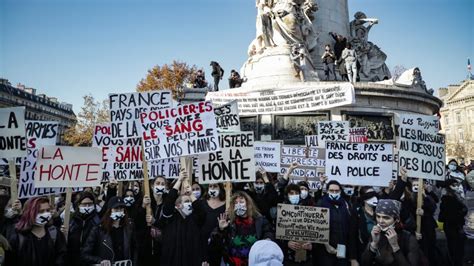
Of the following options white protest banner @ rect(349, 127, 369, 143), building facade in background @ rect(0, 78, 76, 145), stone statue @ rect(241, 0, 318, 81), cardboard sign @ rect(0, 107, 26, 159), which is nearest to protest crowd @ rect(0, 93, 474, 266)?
cardboard sign @ rect(0, 107, 26, 159)

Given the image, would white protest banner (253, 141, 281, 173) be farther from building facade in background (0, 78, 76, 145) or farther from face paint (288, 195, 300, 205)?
building facade in background (0, 78, 76, 145)

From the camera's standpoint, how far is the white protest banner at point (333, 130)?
10383 mm

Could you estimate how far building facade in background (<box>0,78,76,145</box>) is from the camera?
6281 cm

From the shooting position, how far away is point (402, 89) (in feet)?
55.9

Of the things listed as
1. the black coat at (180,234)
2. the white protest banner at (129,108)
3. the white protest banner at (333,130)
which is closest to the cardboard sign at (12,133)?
the white protest banner at (129,108)

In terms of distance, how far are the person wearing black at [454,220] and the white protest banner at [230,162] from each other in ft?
12.8

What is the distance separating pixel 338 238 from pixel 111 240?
3.16 meters

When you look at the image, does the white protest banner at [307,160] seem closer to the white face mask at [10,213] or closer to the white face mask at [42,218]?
the white face mask at [42,218]

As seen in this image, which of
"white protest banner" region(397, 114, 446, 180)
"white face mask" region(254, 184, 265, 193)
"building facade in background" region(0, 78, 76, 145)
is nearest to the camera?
"white protest banner" region(397, 114, 446, 180)

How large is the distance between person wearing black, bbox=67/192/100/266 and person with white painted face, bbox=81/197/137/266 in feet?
0.52

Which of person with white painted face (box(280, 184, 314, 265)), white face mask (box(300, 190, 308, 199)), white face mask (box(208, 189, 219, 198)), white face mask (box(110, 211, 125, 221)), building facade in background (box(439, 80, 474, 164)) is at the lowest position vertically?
person with white painted face (box(280, 184, 314, 265))

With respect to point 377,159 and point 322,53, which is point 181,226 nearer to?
point 377,159

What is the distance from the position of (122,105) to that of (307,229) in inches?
169

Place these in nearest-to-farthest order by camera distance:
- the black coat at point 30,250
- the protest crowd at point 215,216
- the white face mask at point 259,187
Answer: the black coat at point 30,250, the protest crowd at point 215,216, the white face mask at point 259,187
